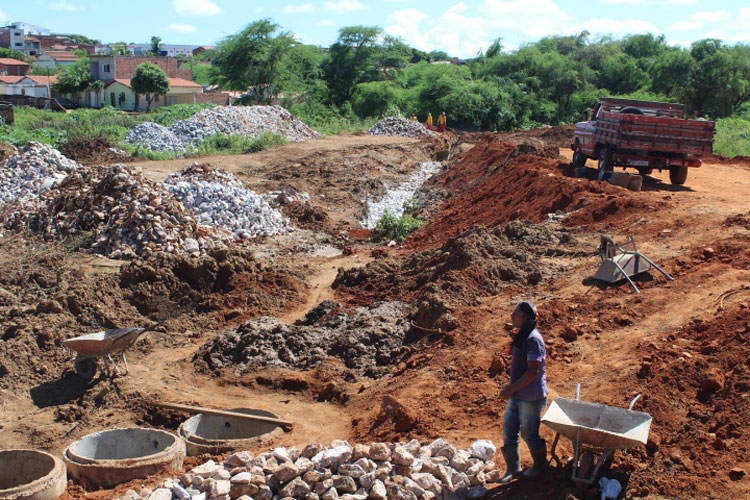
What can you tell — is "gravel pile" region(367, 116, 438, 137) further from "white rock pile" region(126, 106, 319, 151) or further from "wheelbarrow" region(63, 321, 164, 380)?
"wheelbarrow" region(63, 321, 164, 380)

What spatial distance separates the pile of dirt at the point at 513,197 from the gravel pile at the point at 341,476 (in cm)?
799

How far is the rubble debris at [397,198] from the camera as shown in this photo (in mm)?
19594

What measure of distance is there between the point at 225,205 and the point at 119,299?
586cm

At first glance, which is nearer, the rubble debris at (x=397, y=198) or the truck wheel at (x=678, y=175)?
the truck wheel at (x=678, y=175)

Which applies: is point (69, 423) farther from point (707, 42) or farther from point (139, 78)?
point (139, 78)

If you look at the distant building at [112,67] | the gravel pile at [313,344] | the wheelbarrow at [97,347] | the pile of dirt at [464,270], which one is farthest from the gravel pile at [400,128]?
the distant building at [112,67]

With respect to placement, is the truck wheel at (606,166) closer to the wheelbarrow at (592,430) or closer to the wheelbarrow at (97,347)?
the wheelbarrow at (97,347)

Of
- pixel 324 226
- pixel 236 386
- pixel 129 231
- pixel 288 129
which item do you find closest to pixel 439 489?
pixel 236 386

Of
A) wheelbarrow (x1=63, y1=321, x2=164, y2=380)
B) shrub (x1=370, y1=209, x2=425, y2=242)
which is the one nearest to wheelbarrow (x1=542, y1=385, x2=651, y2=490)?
wheelbarrow (x1=63, y1=321, x2=164, y2=380)

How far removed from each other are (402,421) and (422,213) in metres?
12.9

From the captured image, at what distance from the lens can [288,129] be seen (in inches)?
1465

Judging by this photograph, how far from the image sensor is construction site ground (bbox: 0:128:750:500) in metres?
5.85

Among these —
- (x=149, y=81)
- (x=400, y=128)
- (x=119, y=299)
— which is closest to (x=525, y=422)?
(x=119, y=299)

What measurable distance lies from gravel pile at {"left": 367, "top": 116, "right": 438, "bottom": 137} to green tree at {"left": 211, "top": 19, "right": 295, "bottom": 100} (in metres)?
11.2
